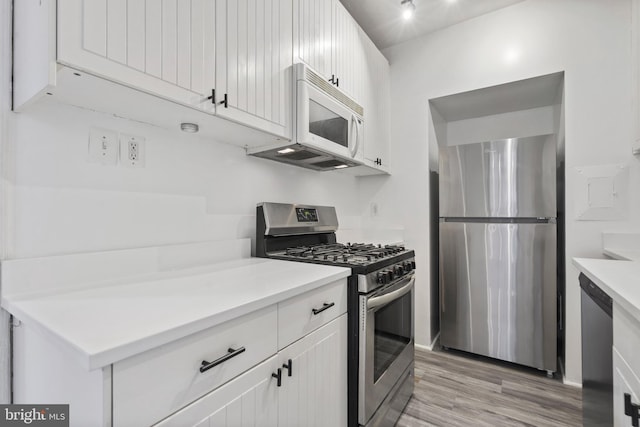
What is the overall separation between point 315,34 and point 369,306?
5.08 feet

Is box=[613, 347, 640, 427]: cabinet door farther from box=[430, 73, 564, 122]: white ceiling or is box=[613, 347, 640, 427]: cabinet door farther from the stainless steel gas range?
box=[430, 73, 564, 122]: white ceiling

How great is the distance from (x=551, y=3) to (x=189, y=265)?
9.76ft

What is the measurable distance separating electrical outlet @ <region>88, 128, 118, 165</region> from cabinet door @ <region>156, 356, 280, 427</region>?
3.14ft

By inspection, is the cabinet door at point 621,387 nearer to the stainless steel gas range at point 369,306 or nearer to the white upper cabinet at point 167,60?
the stainless steel gas range at point 369,306

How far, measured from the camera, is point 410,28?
2.56m

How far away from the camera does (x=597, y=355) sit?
1.15m

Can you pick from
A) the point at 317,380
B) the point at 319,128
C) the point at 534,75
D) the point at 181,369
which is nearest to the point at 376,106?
the point at 319,128

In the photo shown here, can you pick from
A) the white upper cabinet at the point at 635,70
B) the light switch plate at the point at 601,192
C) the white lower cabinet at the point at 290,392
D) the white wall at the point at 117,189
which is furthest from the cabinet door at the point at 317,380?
the white upper cabinet at the point at 635,70

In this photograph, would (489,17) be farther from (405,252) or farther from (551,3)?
(405,252)

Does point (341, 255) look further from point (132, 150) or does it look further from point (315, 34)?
point (315, 34)

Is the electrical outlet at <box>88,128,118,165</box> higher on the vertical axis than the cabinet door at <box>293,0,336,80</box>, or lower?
lower

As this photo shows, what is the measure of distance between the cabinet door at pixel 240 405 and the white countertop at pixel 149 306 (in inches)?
7.7

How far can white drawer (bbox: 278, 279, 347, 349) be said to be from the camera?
1022 mm

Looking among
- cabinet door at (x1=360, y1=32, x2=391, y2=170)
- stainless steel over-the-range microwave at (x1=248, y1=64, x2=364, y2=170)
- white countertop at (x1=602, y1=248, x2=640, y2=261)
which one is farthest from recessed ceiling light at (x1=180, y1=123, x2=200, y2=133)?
white countertop at (x1=602, y1=248, x2=640, y2=261)
